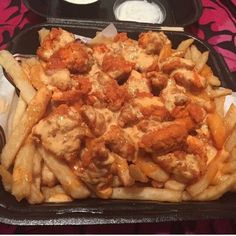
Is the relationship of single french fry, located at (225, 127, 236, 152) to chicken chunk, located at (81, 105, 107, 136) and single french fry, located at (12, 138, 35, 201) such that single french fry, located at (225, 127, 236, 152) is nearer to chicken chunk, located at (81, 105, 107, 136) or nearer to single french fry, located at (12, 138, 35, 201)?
chicken chunk, located at (81, 105, 107, 136)

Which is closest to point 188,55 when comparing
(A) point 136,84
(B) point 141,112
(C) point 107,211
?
(A) point 136,84

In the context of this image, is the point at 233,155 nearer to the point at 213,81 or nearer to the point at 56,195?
the point at 213,81

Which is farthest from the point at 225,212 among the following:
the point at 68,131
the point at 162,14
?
the point at 162,14

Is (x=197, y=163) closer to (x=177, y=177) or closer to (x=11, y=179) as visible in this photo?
(x=177, y=177)

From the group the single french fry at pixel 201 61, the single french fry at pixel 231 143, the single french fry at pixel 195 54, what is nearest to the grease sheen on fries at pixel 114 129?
the single french fry at pixel 231 143

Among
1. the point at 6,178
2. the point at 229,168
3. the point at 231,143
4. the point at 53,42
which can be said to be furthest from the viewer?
the point at 53,42

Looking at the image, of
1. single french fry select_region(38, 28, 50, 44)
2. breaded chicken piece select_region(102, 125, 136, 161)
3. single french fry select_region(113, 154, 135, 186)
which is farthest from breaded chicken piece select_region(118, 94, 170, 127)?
single french fry select_region(38, 28, 50, 44)
